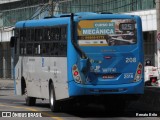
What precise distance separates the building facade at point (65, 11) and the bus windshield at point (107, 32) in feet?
44.1

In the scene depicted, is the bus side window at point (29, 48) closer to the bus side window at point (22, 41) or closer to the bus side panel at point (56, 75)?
the bus side window at point (22, 41)

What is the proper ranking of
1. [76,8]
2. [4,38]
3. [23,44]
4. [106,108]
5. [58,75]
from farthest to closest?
[4,38], [76,8], [23,44], [106,108], [58,75]

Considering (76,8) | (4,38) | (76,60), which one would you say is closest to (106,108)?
(76,60)

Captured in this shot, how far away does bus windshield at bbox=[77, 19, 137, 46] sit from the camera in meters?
18.2

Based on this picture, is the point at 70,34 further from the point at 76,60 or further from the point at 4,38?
the point at 4,38

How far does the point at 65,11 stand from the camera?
60500 mm

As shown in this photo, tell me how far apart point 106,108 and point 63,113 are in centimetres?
209

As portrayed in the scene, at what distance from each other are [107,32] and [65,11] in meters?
Result: 42.4

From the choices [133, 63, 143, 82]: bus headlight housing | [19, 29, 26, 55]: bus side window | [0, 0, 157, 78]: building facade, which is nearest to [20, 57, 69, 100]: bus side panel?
[19, 29, 26, 55]: bus side window

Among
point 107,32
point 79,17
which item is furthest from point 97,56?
point 79,17

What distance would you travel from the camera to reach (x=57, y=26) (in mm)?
19391

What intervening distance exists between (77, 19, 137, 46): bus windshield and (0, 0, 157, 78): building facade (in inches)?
529

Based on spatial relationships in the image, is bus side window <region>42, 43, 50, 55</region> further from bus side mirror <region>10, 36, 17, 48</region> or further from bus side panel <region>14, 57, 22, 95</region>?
bus side mirror <region>10, 36, 17, 48</region>

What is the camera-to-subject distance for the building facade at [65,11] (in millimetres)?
46422
